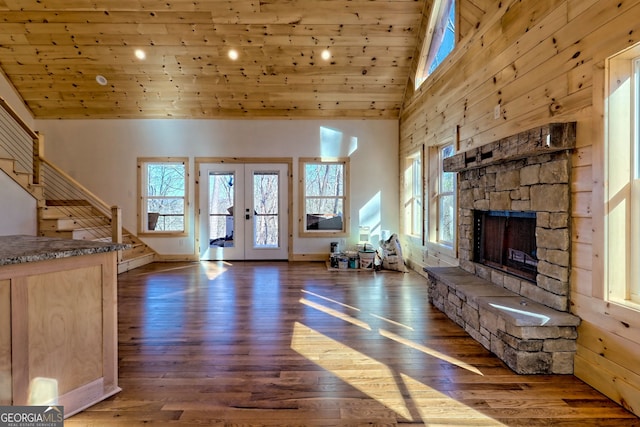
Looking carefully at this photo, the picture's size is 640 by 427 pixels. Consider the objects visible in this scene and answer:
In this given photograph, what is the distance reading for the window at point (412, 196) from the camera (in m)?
6.19

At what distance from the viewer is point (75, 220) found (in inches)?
230

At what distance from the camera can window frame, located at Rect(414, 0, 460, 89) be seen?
14.4ft

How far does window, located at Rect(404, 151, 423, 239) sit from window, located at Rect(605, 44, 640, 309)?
13.2 ft

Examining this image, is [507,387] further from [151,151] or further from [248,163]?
[151,151]

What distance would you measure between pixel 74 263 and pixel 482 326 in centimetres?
285

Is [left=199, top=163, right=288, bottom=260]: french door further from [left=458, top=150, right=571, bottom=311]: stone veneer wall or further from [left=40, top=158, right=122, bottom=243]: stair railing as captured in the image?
[left=458, top=150, right=571, bottom=311]: stone veneer wall

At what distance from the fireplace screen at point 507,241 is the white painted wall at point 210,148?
11.3 feet

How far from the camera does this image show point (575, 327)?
2223 millimetres

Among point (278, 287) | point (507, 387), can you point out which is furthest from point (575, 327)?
point (278, 287)

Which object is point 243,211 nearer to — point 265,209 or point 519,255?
point 265,209

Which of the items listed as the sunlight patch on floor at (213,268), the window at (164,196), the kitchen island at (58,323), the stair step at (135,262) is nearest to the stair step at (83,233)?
the stair step at (135,262)

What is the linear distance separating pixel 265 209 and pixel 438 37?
172 inches

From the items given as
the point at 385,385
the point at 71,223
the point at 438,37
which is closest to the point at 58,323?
the point at 385,385

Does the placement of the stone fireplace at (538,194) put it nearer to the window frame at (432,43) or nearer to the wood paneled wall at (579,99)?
the wood paneled wall at (579,99)
